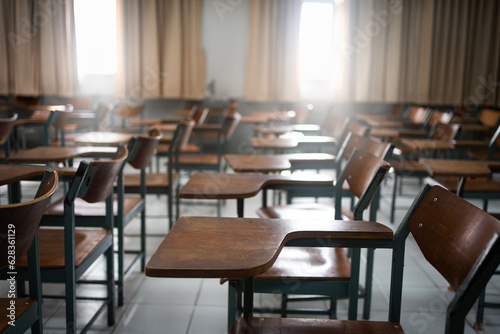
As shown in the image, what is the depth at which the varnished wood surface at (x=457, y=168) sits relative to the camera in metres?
2.33

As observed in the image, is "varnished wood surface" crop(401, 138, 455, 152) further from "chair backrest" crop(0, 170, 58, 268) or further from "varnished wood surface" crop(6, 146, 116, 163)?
"chair backrest" crop(0, 170, 58, 268)

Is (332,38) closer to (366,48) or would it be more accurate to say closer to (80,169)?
(366,48)

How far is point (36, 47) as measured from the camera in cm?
673

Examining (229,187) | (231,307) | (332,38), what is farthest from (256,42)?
(231,307)

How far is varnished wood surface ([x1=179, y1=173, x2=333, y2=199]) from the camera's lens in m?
1.69

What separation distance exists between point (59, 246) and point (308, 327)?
106 centimetres

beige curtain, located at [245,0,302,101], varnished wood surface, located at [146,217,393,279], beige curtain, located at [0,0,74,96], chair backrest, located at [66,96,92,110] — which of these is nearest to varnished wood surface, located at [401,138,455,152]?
varnished wood surface, located at [146,217,393,279]

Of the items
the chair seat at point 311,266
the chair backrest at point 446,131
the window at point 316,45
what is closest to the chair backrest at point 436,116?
the chair backrest at point 446,131

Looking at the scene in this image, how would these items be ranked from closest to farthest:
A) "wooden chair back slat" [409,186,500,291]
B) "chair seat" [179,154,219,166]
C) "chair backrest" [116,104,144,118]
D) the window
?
"wooden chair back slat" [409,186,500,291] → "chair seat" [179,154,219,166] → "chair backrest" [116,104,144,118] → the window

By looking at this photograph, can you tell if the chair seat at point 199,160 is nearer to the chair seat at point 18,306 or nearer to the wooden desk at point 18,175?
the wooden desk at point 18,175

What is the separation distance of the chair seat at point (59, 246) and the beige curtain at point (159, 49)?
198 inches

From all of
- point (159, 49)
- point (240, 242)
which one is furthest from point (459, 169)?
point (159, 49)

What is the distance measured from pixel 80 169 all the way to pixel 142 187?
1.15 meters

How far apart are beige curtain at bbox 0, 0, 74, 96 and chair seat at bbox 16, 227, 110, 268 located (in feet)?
17.4
